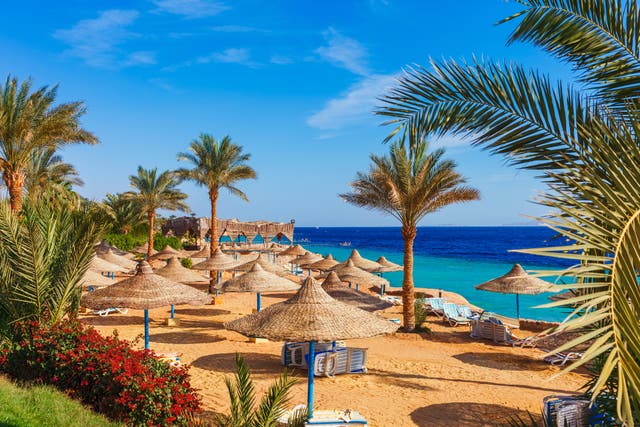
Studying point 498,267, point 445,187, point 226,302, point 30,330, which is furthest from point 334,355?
A: point 498,267

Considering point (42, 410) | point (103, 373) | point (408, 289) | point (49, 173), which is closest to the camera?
point (42, 410)

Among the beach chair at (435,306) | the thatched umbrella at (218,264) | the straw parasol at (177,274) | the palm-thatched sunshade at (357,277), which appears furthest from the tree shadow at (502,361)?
the thatched umbrella at (218,264)

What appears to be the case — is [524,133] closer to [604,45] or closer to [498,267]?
[604,45]

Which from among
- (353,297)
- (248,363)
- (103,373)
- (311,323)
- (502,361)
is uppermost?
(311,323)

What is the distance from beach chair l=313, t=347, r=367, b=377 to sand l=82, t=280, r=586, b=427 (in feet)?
0.55

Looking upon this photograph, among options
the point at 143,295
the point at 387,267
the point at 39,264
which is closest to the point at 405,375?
the point at 143,295

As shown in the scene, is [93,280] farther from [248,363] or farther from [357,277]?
[357,277]

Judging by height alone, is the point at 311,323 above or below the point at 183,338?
above

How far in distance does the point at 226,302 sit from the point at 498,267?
153 feet

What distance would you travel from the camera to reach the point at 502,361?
12.7m

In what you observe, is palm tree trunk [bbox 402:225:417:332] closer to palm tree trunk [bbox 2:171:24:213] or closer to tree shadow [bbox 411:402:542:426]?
tree shadow [bbox 411:402:542:426]

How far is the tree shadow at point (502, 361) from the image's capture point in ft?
39.6

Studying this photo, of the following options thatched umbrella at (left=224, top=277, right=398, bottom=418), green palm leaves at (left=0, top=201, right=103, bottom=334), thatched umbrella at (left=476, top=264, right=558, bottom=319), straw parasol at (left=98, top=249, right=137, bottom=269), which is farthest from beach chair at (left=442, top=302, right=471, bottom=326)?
straw parasol at (left=98, top=249, right=137, bottom=269)

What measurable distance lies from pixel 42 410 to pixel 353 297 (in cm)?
884
